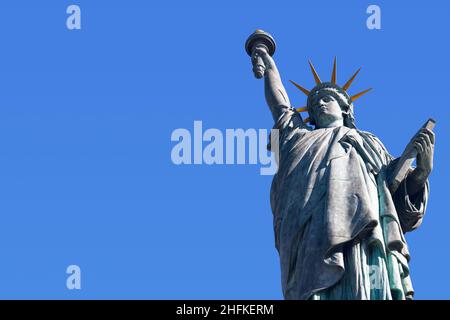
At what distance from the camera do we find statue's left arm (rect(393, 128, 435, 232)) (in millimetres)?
29781

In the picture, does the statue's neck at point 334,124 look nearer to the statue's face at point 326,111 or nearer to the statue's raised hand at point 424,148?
the statue's face at point 326,111

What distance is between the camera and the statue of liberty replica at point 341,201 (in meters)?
28.4

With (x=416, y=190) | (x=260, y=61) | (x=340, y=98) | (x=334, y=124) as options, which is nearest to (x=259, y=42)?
(x=260, y=61)

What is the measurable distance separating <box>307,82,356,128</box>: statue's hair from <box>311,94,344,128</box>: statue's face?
77 millimetres

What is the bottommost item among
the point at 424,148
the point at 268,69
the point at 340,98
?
the point at 424,148

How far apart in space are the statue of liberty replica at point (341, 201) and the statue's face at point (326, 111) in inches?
0.7

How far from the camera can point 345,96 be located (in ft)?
104

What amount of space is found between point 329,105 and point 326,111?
14cm

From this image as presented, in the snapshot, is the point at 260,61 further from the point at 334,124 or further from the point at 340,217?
the point at 340,217

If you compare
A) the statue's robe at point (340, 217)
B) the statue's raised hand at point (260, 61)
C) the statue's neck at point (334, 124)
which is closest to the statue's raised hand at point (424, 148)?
the statue's robe at point (340, 217)

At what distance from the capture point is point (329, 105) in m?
31.6

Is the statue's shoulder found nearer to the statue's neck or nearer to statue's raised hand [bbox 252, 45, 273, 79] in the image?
the statue's neck
